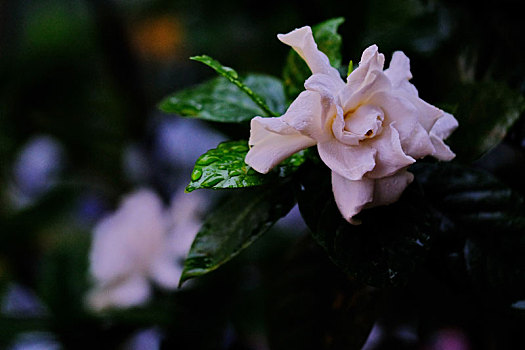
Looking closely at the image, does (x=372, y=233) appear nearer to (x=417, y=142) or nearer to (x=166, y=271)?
(x=417, y=142)

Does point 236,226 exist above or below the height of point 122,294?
above

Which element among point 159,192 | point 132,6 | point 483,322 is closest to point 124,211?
point 159,192

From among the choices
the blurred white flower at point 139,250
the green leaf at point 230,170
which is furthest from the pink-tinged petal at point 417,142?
the blurred white flower at point 139,250

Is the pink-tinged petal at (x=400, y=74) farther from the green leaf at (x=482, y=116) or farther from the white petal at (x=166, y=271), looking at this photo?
the white petal at (x=166, y=271)

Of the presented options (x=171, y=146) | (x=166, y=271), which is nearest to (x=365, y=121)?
(x=166, y=271)

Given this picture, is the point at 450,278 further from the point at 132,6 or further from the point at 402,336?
the point at 132,6

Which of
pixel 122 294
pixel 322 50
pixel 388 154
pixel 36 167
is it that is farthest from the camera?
pixel 36 167
